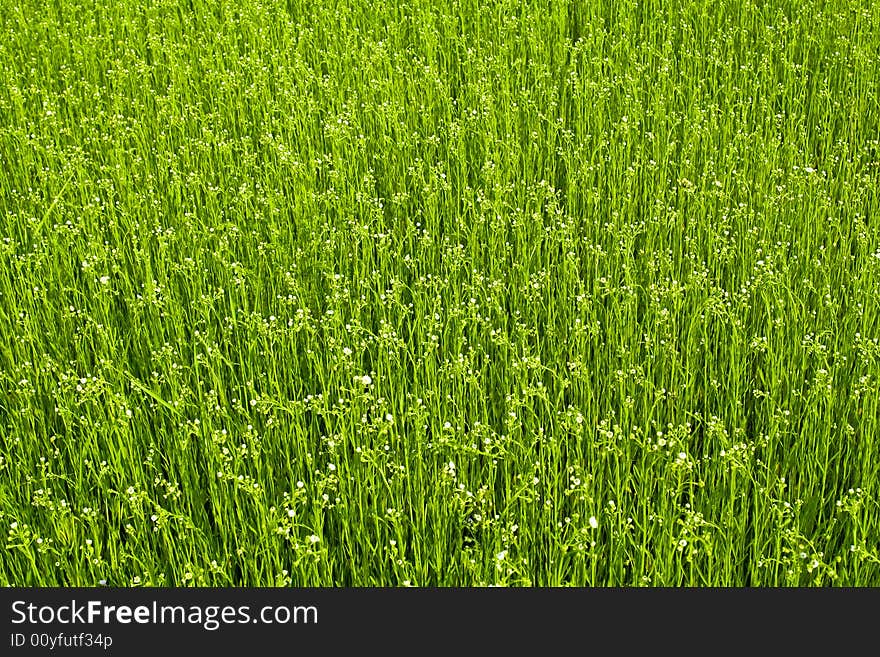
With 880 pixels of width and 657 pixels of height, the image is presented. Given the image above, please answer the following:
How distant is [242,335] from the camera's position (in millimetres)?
4352

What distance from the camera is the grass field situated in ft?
10.8

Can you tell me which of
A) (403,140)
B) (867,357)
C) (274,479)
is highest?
A: (403,140)

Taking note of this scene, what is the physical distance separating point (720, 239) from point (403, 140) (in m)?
2.21

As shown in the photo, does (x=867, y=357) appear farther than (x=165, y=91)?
No

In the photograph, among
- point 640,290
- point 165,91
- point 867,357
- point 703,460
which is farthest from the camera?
point 165,91

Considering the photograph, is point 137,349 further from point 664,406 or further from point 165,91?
point 165,91

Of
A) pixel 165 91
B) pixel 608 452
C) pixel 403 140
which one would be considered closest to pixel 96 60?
pixel 165 91

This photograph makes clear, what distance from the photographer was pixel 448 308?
14.7ft

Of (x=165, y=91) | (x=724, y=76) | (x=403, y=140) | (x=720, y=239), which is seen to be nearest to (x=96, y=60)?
(x=165, y=91)

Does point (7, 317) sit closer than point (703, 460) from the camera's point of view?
No

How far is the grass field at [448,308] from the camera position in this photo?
10.8 feet

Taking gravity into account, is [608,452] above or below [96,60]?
below

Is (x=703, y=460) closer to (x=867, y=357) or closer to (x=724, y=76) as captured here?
(x=867, y=357)

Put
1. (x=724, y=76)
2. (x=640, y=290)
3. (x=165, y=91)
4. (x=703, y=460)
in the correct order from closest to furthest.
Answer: (x=703, y=460)
(x=640, y=290)
(x=724, y=76)
(x=165, y=91)
